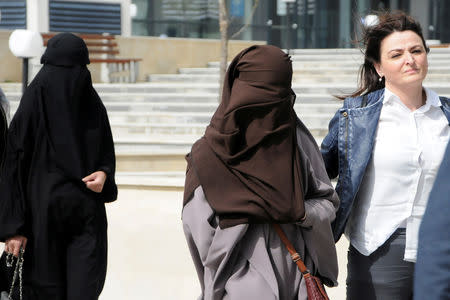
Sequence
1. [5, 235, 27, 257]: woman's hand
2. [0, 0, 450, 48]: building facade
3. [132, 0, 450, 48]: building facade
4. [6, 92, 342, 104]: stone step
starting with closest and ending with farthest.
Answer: [5, 235, 27, 257]: woman's hand → [6, 92, 342, 104]: stone step → [0, 0, 450, 48]: building facade → [132, 0, 450, 48]: building facade

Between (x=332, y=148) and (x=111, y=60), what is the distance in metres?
14.7

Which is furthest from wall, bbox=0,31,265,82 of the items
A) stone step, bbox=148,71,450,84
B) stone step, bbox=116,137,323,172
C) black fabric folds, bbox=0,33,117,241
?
black fabric folds, bbox=0,33,117,241

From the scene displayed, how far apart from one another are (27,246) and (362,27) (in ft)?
6.04

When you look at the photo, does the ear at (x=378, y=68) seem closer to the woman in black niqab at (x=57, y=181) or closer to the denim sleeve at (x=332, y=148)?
the denim sleeve at (x=332, y=148)

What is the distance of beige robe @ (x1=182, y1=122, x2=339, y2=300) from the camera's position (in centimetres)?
303

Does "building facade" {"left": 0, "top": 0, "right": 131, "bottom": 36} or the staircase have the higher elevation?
"building facade" {"left": 0, "top": 0, "right": 131, "bottom": 36}

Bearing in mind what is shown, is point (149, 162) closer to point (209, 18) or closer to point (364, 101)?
point (364, 101)

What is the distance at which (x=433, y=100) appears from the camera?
11.2 ft

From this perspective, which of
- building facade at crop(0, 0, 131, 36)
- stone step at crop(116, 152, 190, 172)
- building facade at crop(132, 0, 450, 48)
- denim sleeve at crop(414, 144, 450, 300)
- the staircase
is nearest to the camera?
denim sleeve at crop(414, 144, 450, 300)

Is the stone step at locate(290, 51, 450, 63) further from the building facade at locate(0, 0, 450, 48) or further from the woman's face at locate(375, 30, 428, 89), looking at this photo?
the woman's face at locate(375, 30, 428, 89)

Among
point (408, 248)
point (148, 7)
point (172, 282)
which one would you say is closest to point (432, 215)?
point (408, 248)

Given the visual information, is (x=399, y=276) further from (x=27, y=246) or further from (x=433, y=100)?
(x=27, y=246)

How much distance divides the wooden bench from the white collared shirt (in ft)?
48.1

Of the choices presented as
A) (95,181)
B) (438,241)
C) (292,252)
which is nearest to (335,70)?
(95,181)
